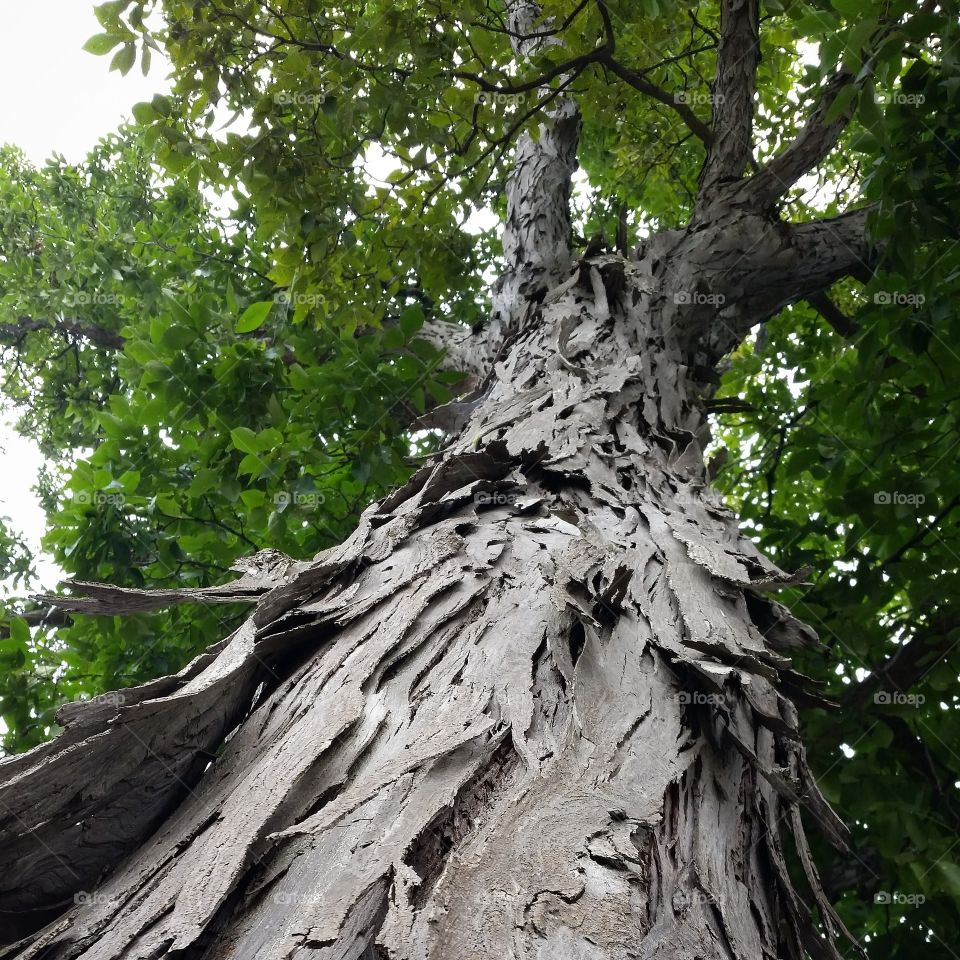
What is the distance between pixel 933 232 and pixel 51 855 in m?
3.39

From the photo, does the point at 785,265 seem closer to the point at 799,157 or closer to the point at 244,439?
the point at 799,157

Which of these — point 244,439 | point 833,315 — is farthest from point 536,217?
point 244,439

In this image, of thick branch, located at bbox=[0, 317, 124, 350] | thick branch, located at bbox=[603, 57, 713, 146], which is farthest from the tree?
thick branch, located at bbox=[0, 317, 124, 350]

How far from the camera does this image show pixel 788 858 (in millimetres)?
3160

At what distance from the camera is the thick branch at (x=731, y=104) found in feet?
12.6

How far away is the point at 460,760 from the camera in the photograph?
3.15ft

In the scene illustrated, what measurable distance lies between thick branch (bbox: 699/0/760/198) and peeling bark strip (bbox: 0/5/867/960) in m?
2.66

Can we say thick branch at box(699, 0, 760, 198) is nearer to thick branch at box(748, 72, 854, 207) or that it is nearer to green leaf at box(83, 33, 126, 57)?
thick branch at box(748, 72, 854, 207)

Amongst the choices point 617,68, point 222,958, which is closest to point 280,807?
point 222,958

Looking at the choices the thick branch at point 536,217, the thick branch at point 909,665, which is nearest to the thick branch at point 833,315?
the thick branch at point 536,217

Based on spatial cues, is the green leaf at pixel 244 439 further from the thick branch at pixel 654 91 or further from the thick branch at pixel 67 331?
the thick branch at pixel 67 331

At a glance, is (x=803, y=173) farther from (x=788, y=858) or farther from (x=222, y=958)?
(x=222, y=958)

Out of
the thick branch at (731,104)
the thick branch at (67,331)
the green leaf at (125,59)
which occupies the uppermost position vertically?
the thick branch at (67,331)

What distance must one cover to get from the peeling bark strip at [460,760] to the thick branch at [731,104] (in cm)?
266
